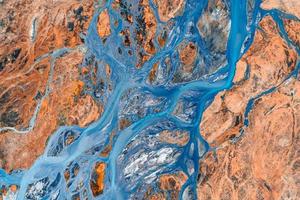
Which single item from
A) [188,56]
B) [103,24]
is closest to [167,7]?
[188,56]

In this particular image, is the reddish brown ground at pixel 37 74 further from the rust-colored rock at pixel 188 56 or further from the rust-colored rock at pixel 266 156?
the rust-colored rock at pixel 266 156

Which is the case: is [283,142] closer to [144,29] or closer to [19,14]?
[144,29]

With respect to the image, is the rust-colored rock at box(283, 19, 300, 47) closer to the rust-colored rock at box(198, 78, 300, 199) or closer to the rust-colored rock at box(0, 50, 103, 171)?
the rust-colored rock at box(198, 78, 300, 199)

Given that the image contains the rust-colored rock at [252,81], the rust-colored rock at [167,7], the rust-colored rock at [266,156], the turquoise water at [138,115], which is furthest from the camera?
the rust-colored rock at [167,7]

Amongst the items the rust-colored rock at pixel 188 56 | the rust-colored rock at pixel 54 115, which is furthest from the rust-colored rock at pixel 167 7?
the rust-colored rock at pixel 54 115

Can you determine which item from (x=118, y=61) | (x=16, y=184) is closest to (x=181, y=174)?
(x=118, y=61)

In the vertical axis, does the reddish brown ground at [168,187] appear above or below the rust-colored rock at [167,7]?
below

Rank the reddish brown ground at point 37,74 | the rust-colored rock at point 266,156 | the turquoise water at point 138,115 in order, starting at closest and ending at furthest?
the rust-colored rock at point 266,156
the reddish brown ground at point 37,74
the turquoise water at point 138,115

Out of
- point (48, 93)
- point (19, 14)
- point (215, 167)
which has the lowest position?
point (215, 167)
